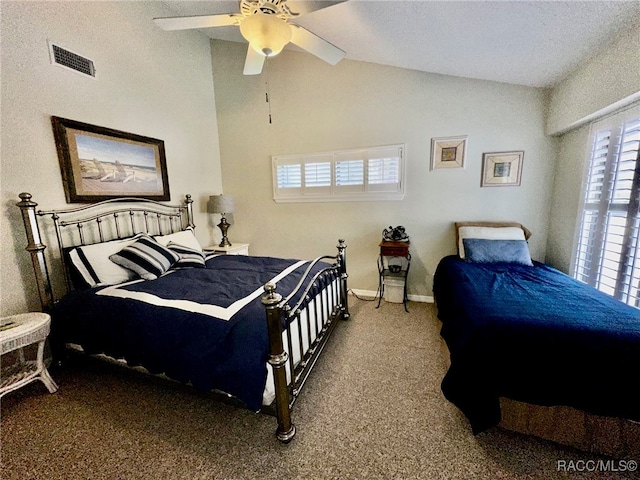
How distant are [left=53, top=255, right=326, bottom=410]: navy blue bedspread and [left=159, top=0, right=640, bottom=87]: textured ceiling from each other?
2259mm

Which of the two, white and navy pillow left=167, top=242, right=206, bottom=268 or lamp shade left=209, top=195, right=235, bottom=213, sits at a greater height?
lamp shade left=209, top=195, right=235, bottom=213

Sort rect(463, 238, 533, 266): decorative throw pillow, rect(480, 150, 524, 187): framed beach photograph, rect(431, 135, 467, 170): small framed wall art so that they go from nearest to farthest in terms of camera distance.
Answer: rect(463, 238, 533, 266): decorative throw pillow, rect(480, 150, 524, 187): framed beach photograph, rect(431, 135, 467, 170): small framed wall art

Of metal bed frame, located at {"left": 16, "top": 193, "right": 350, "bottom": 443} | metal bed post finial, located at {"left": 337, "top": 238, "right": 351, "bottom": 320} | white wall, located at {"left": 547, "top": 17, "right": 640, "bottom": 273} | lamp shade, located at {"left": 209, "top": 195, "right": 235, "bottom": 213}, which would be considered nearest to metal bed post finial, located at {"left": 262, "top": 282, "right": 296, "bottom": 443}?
metal bed frame, located at {"left": 16, "top": 193, "right": 350, "bottom": 443}

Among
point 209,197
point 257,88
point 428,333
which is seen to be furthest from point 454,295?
point 257,88

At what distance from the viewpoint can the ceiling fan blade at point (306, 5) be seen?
1577 millimetres

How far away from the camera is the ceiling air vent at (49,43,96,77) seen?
2145 millimetres

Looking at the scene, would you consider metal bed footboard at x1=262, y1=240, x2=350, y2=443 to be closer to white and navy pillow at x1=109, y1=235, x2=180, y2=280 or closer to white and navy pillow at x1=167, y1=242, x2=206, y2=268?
white and navy pillow at x1=167, y1=242, x2=206, y2=268

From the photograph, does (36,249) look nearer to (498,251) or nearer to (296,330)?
(296,330)

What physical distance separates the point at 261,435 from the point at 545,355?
162 centimetres

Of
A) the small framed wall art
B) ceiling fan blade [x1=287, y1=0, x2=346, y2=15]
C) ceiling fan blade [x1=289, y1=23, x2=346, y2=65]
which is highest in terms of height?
ceiling fan blade [x1=287, y1=0, x2=346, y2=15]

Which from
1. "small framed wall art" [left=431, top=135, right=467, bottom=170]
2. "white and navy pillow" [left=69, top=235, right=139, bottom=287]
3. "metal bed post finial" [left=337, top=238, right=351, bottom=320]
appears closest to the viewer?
"white and navy pillow" [left=69, top=235, right=139, bottom=287]

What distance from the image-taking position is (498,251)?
2666 millimetres

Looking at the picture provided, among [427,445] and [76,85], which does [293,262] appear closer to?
[427,445]

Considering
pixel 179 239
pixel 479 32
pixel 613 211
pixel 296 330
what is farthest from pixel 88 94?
pixel 613 211
